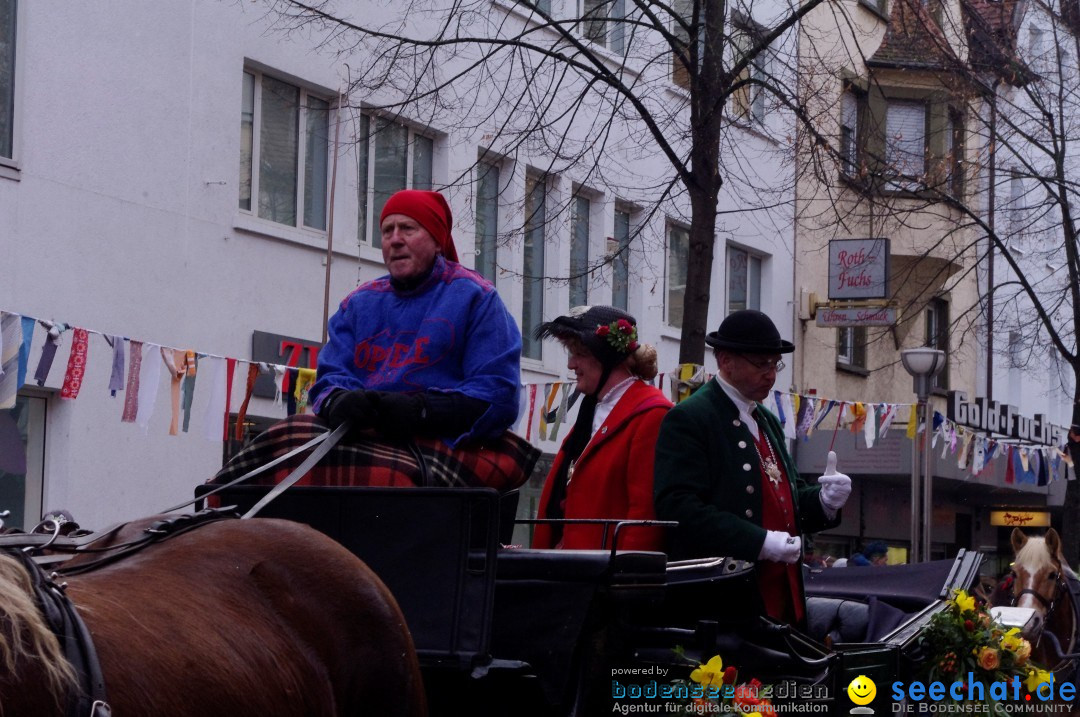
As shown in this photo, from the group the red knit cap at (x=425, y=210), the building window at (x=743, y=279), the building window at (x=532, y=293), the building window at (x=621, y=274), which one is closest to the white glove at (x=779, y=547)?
the red knit cap at (x=425, y=210)

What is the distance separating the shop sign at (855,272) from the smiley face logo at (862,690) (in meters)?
12.8

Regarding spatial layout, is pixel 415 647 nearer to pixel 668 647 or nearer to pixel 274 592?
pixel 274 592

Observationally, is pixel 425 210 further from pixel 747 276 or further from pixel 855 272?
pixel 747 276

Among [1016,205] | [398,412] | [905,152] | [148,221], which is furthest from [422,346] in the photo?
[1016,205]

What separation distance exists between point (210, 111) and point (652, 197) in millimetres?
5997

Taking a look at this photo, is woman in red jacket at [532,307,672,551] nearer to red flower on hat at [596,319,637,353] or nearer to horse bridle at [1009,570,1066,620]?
red flower on hat at [596,319,637,353]

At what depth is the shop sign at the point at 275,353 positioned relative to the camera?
11.5 meters

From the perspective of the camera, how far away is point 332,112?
12539mm

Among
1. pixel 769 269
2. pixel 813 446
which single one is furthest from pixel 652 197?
pixel 813 446

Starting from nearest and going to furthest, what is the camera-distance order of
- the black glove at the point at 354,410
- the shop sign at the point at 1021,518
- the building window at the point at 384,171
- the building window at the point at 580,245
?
the black glove at the point at 354,410, the building window at the point at 384,171, the building window at the point at 580,245, the shop sign at the point at 1021,518

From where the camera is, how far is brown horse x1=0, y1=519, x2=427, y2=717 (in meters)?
2.49

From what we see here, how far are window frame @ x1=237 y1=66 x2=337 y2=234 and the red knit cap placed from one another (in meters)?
7.34

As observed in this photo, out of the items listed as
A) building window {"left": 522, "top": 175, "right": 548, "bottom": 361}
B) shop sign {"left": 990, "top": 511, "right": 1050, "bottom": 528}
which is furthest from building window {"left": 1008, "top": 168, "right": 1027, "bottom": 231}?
building window {"left": 522, "top": 175, "right": 548, "bottom": 361}

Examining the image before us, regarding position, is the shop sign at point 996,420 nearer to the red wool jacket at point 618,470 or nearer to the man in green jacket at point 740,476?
the man in green jacket at point 740,476
